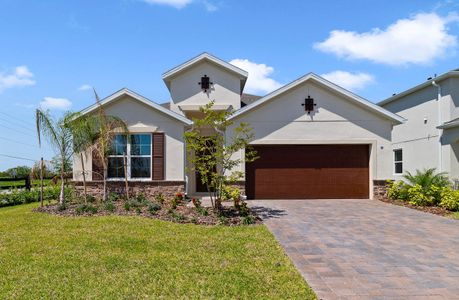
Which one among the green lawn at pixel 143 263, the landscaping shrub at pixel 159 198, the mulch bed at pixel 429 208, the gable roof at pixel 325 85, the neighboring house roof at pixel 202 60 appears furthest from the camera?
the neighboring house roof at pixel 202 60

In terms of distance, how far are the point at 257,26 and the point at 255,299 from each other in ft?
36.0

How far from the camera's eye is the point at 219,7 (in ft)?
37.1

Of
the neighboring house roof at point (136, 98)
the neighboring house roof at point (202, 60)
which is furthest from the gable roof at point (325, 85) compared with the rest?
the neighboring house roof at point (136, 98)

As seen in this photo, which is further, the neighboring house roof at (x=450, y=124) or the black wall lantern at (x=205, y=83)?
the black wall lantern at (x=205, y=83)

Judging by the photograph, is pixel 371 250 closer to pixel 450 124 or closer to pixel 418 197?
pixel 418 197

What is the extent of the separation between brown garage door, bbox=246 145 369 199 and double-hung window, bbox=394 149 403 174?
5472 mm

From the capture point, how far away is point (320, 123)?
50.1ft

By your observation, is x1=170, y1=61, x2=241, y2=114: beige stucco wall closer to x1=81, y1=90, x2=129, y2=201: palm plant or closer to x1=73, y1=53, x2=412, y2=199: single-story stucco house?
x1=73, y1=53, x2=412, y2=199: single-story stucco house

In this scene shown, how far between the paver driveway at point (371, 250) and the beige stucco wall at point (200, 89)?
23.1ft

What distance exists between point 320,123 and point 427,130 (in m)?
6.21

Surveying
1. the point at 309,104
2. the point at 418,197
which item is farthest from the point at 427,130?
the point at 309,104

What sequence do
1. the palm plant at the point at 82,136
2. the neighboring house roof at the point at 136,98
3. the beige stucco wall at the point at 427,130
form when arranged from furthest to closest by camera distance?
the beige stucco wall at the point at 427,130
the neighboring house roof at the point at 136,98
the palm plant at the point at 82,136

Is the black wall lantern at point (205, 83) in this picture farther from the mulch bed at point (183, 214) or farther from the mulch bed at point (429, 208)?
the mulch bed at point (429, 208)

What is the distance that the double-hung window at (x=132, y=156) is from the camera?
14.7 meters
